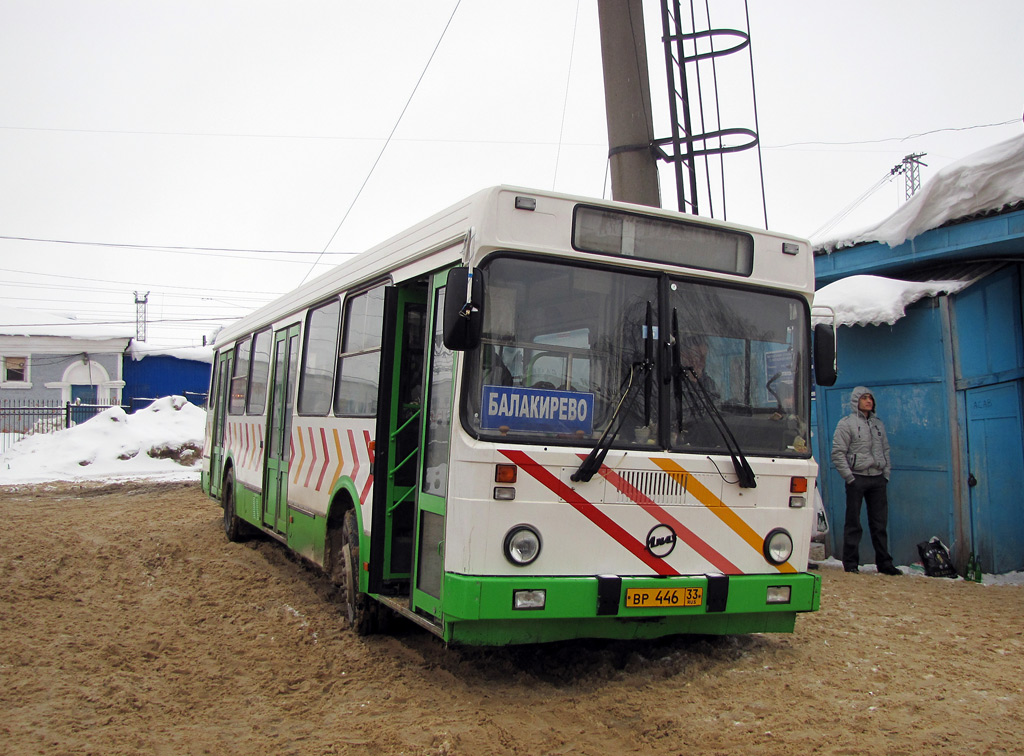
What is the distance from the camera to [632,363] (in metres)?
5.12

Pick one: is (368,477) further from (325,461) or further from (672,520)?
(672,520)

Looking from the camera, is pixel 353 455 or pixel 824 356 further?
pixel 353 455

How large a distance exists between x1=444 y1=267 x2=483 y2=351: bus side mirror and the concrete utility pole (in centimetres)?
539

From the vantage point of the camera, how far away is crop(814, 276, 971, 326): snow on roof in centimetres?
906

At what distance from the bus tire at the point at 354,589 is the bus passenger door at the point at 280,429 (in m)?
2.04

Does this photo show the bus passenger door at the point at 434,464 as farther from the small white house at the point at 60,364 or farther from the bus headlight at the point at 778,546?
the small white house at the point at 60,364

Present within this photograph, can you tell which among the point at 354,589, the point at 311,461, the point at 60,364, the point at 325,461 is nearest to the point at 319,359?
the point at 311,461

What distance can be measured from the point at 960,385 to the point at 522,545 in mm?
6207

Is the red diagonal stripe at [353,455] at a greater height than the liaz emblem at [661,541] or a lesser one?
greater

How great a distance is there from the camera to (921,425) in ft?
30.8

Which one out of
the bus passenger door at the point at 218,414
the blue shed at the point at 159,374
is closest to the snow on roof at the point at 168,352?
the blue shed at the point at 159,374

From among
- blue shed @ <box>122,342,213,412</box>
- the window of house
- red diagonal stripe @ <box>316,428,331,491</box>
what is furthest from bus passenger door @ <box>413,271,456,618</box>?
the window of house

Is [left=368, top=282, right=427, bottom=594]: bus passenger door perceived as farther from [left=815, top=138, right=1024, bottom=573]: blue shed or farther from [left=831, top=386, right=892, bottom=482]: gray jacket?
[left=815, top=138, right=1024, bottom=573]: blue shed

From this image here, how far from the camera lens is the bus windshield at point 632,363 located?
4.89 meters
